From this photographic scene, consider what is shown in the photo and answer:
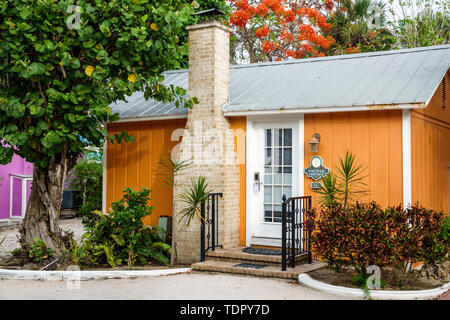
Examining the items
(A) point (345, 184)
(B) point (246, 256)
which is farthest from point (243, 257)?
(A) point (345, 184)

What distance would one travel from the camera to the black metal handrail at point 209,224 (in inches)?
Answer: 337

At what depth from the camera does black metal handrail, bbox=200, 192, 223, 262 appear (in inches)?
337

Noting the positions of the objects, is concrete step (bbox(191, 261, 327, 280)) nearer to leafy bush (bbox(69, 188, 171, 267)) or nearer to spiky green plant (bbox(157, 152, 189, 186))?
leafy bush (bbox(69, 188, 171, 267))

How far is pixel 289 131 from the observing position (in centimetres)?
899

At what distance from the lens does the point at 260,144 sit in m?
9.23

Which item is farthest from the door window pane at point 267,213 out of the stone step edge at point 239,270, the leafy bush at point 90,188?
the leafy bush at point 90,188

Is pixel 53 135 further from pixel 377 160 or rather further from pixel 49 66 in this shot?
pixel 377 160

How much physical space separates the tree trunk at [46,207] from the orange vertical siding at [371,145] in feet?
13.4

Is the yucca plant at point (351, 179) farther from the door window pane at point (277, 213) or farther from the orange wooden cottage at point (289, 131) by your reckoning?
the door window pane at point (277, 213)

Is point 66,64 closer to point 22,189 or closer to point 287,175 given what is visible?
point 287,175

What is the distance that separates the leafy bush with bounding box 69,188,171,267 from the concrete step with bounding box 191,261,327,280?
1.08 metres

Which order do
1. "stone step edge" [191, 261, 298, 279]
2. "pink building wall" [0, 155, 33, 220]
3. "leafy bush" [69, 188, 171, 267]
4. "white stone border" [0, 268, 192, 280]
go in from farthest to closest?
1. "pink building wall" [0, 155, 33, 220]
2. "leafy bush" [69, 188, 171, 267]
3. "white stone border" [0, 268, 192, 280]
4. "stone step edge" [191, 261, 298, 279]

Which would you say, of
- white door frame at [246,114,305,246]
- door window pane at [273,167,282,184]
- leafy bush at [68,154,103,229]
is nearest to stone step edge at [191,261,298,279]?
white door frame at [246,114,305,246]
